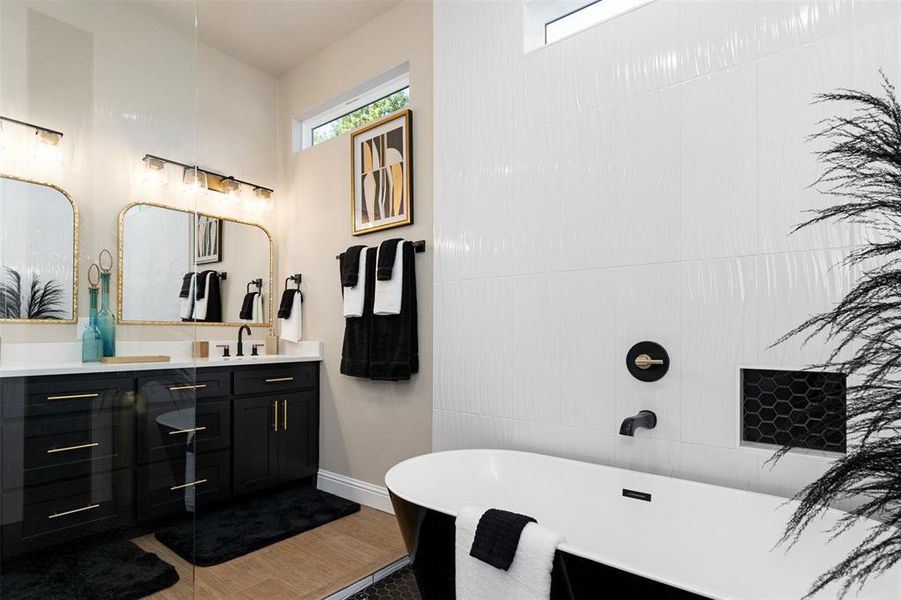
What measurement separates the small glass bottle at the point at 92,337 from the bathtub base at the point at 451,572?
1.05m

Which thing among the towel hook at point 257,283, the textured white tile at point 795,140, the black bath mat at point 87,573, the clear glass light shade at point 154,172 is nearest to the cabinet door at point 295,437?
the towel hook at point 257,283

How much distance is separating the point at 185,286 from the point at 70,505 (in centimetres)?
77

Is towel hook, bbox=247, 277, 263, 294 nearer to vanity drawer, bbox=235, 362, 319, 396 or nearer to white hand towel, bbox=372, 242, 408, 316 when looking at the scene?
vanity drawer, bbox=235, 362, 319, 396

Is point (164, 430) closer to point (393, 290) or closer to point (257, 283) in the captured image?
point (393, 290)

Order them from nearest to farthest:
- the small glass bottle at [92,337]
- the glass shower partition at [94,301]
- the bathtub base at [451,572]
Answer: the bathtub base at [451,572] → the glass shower partition at [94,301] → the small glass bottle at [92,337]

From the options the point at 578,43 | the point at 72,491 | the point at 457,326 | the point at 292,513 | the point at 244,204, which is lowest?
the point at 292,513

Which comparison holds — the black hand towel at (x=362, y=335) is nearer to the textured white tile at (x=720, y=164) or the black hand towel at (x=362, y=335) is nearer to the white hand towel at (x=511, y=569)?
the white hand towel at (x=511, y=569)

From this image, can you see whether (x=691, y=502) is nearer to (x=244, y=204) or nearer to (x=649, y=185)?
(x=649, y=185)

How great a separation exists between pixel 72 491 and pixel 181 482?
14.0 inches

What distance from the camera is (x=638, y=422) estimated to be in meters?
1.91

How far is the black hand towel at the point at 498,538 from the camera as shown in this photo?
1.38m

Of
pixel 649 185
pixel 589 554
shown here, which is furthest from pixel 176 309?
pixel 649 185

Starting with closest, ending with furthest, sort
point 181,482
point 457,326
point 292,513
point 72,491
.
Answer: point 72,491 → point 181,482 → point 457,326 → point 292,513

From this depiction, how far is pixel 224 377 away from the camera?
2996mm
